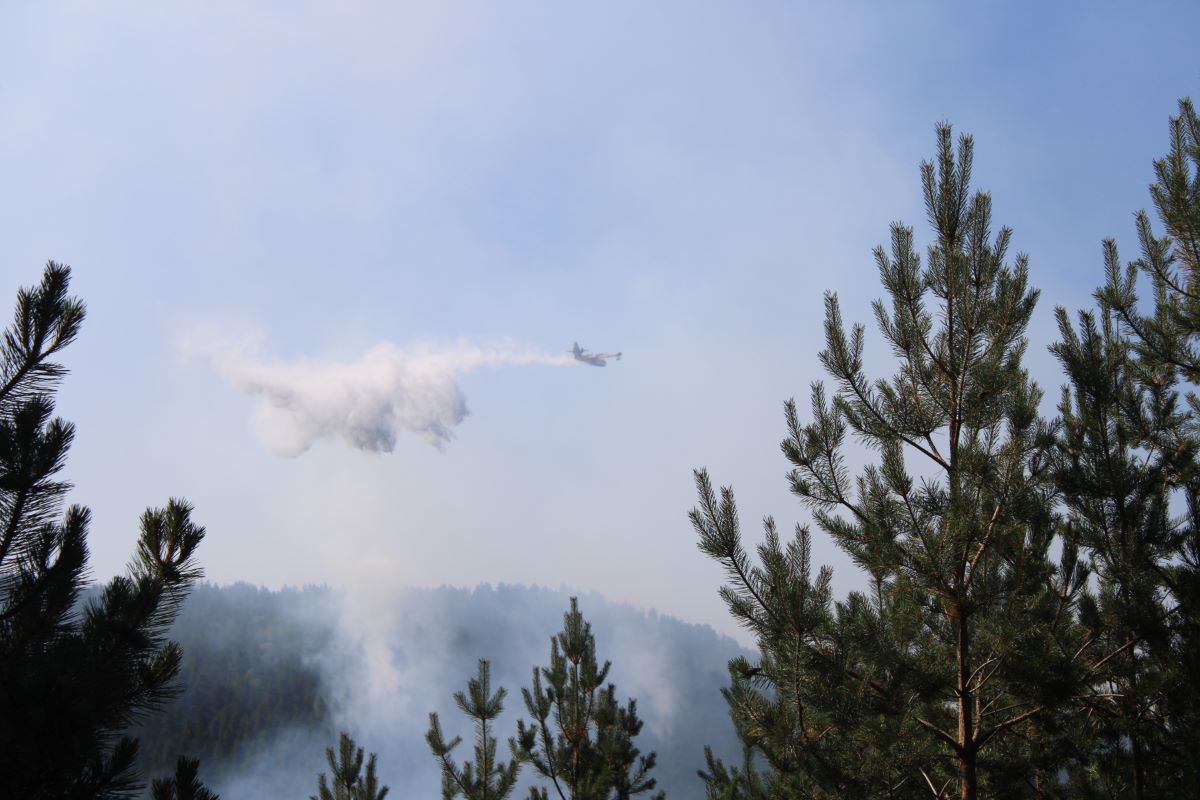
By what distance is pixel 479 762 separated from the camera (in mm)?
12289

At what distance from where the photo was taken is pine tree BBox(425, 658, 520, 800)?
475 inches

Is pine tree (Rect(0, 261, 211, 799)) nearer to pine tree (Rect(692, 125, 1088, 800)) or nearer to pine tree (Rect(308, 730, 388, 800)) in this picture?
pine tree (Rect(692, 125, 1088, 800))

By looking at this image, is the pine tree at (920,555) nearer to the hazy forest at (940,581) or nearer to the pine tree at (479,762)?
the hazy forest at (940,581)

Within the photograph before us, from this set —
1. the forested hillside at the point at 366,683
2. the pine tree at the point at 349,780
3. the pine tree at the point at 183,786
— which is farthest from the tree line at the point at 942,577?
the forested hillside at the point at 366,683

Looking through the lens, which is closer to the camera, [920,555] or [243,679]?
[920,555]

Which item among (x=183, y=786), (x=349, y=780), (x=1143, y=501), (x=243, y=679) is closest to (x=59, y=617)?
(x=183, y=786)

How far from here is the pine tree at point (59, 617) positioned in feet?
11.8

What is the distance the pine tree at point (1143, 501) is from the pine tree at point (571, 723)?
7.74 metres

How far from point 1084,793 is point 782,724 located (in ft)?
11.7

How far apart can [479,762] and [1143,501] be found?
9868mm

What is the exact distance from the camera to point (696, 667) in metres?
122

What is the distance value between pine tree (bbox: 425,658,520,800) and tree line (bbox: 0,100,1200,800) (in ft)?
21.5

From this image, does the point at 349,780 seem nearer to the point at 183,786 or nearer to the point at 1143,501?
the point at 183,786

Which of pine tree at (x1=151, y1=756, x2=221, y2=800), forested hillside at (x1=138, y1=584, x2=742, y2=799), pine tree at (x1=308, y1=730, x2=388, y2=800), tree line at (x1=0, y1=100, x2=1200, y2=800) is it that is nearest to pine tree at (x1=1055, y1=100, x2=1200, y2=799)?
tree line at (x1=0, y1=100, x2=1200, y2=800)
